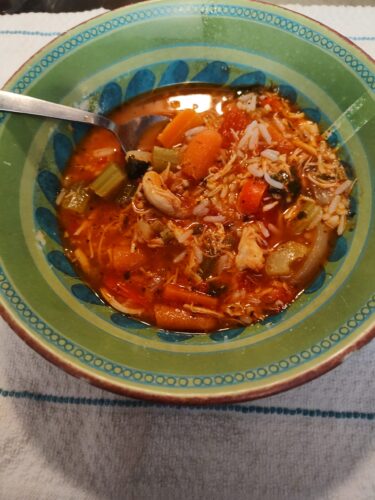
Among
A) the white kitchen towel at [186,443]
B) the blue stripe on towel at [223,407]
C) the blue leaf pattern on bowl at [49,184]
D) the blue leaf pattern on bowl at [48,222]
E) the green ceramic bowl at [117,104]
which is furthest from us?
the blue leaf pattern on bowl at [49,184]

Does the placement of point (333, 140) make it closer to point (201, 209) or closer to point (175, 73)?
point (201, 209)

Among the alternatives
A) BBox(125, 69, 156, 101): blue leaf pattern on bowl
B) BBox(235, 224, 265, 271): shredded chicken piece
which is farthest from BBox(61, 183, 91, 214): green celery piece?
BBox(235, 224, 265, 271): shredded chicken piece

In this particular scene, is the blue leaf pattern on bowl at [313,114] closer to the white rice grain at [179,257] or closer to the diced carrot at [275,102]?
the diced carrot at [275,102]

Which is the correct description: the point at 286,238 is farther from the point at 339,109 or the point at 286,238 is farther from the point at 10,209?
the point at 10,209

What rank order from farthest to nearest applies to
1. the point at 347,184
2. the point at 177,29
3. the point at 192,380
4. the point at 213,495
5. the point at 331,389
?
the point at 177,29
the point at 347,184
the point at 331,389
the point at 213,495
the point at 192,380

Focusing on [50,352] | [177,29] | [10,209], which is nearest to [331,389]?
[50,352]

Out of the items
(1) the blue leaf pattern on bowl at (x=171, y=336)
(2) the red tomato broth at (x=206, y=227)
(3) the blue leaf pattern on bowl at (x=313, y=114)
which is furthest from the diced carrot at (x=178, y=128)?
(1) the blue leaf pattern on bowl at (x=171, y=336)
